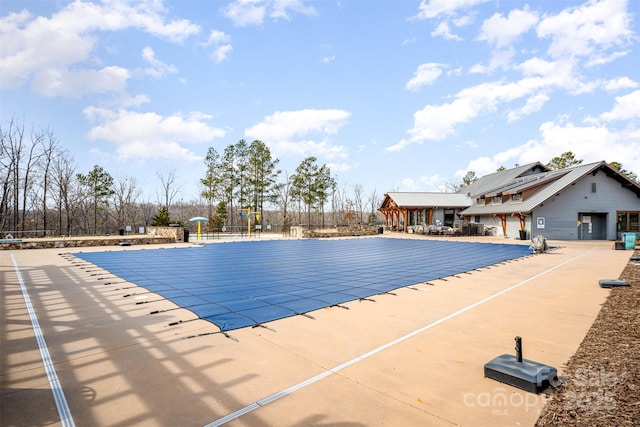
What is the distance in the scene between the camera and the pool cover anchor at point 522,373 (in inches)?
104

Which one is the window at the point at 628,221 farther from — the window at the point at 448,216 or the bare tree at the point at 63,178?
the bare tree at the point at 63,178

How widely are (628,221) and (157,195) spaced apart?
141 feet

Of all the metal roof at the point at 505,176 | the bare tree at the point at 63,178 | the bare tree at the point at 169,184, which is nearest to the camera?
the bare tree at the point at 63,178

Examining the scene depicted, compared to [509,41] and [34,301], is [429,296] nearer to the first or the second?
[34,301]

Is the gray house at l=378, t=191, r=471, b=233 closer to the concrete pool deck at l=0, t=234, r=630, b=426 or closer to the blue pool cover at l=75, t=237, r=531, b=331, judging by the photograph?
the blue pool cover at l=75, t=237, r=531, b=331

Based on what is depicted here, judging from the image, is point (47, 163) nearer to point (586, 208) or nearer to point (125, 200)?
point (125, 200)

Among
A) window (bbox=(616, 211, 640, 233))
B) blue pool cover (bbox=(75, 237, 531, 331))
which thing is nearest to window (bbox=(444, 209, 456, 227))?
window (bbox=(616, 211, 640, 233))

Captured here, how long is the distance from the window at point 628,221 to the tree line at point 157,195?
877 inches

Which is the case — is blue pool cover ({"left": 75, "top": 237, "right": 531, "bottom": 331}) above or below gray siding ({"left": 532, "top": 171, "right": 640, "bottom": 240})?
below

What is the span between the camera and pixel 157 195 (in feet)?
120

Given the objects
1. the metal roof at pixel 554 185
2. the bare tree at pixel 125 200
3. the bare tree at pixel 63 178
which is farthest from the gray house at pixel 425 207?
the bare tree at pixel 63 178

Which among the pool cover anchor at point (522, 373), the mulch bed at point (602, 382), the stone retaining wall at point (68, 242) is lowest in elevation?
the mulch bed at point (602, 382)

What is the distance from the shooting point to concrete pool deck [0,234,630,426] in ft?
7.77

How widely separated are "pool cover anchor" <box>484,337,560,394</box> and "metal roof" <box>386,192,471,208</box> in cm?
2632
